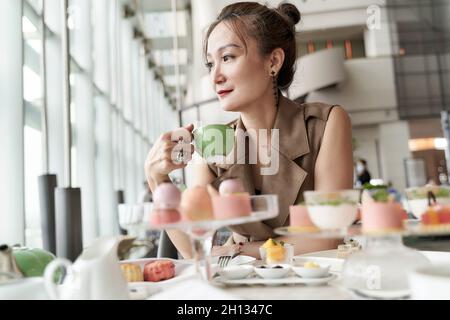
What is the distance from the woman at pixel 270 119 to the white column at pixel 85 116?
358 centimetres

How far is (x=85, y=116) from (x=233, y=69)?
3.90 m

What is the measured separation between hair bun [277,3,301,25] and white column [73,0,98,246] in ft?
11.8

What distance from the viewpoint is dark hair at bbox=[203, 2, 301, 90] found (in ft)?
4.77

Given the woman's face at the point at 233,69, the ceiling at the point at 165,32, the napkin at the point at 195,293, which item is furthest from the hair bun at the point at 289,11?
the ceiling at the point at 165,32

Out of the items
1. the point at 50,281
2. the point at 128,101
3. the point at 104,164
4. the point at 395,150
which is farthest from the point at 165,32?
the point at 50,281

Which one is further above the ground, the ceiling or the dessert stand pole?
the ceiling

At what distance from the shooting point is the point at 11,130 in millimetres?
2590

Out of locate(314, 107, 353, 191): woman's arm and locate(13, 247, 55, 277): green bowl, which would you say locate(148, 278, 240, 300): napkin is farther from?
locate(314, 107, 353, 191): woman's arm

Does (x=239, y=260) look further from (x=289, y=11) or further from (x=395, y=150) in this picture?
(x=395, y=150)

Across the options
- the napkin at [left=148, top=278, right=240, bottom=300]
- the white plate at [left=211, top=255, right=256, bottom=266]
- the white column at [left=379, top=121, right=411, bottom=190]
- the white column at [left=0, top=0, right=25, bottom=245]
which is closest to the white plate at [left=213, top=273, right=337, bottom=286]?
the napkin at [left=148, top=278, right=240, bottom=300]

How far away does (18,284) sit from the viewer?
71 centimetres

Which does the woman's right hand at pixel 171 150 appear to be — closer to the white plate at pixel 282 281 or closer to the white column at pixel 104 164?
the white plate at pixel 282 281
